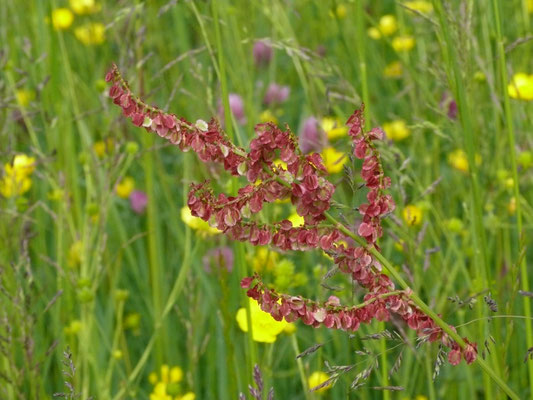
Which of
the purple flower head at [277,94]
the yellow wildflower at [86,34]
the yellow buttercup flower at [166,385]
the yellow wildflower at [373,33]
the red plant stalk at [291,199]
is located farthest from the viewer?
the yellow wildflower at [373,33]

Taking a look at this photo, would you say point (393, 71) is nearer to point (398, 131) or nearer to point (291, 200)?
point (398, 131)

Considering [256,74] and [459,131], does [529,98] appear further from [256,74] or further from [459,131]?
[256,74]

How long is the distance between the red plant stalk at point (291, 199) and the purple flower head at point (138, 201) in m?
1.34

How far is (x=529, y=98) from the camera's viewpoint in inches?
67.2

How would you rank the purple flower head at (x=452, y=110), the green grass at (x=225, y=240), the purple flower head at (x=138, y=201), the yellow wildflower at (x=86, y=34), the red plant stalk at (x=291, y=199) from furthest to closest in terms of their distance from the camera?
the yellow wildflower at (x=86, y=34) < the purple flower head at (x=138, y=201) < the purple flower head at (x=452, y=110) < the green grass at (x=225, y=240) < the red plant stalk at (x=291, y=199)

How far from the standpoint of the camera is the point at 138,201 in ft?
6.49

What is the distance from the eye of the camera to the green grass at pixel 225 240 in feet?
3.66

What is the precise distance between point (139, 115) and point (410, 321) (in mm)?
257

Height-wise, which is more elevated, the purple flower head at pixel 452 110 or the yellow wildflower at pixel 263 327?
the purple flower head at pixel 452 110

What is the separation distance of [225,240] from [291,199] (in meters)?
0.98

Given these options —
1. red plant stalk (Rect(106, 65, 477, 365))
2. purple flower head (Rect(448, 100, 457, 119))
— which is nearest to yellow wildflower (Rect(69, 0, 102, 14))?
purple flower head (Rect(448, 100, 457, 119))

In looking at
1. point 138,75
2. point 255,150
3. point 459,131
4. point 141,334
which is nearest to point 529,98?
point 459,131

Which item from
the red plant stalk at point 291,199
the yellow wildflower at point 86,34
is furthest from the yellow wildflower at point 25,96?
the red plant stalk at point 291,199

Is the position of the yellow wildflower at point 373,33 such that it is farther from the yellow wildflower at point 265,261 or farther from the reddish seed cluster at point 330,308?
the reddish seed cluster at point 330,308
